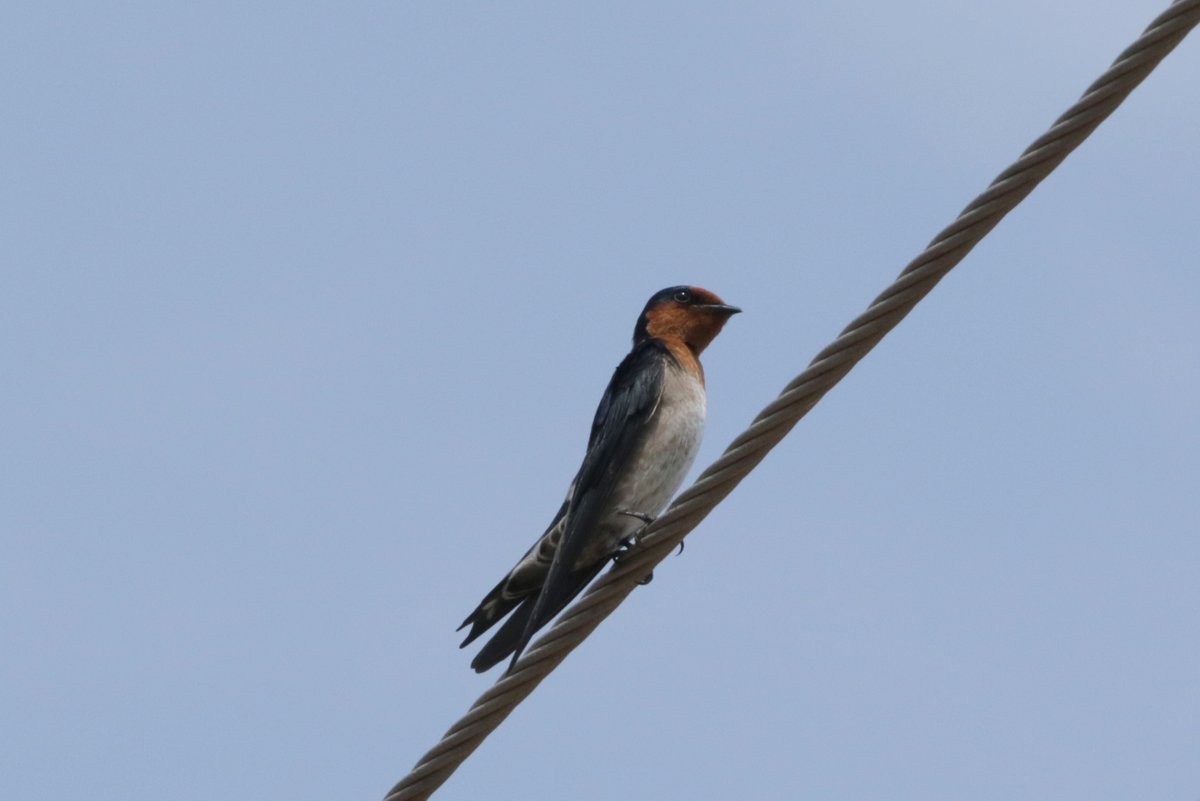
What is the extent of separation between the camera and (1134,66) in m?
4.04

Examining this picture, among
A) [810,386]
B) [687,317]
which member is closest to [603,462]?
[687,317]

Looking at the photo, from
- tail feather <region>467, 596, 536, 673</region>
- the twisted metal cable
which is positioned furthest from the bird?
the twisted metal cable

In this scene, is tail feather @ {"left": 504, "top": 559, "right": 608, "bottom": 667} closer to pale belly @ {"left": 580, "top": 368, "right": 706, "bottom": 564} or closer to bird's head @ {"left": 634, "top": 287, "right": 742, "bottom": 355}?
pale belly @ {"left": 580, "top": 368, "right": 706, "bottom": 564}

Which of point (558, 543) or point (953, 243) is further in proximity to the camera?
point (558, 543)

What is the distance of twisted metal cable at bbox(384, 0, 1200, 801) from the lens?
406cm

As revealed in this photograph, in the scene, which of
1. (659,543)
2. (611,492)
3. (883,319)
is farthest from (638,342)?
(883,319)

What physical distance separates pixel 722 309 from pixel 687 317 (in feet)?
0.52

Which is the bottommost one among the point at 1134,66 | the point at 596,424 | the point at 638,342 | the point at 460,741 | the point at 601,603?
the point at 460,741

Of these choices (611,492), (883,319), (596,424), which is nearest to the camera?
(883,319)

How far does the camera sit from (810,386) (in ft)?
14.5

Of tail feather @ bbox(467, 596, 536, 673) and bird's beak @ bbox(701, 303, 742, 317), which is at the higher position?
bird's beak @ bbox(701, 303, 742, 317)

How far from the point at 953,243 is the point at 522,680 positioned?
1422 millimetres

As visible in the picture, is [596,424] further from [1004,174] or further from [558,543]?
→ [1004,174]

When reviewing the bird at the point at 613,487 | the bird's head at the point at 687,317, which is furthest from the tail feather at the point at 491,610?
the bird's head at the point at 687,317
